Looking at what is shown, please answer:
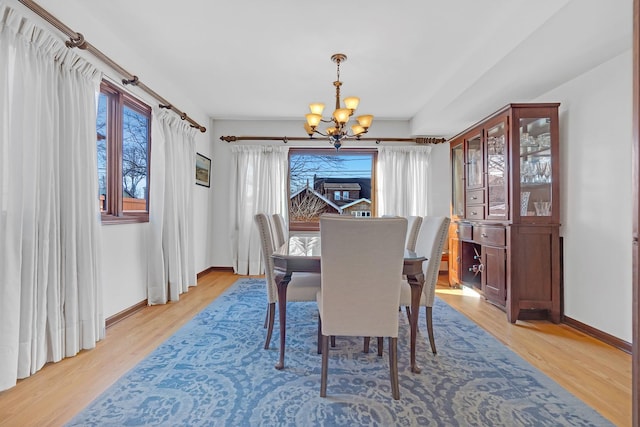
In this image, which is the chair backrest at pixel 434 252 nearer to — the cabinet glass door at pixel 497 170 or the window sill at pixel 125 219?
the cabinet glass door at pixel 497 170

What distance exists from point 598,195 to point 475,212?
1201mm

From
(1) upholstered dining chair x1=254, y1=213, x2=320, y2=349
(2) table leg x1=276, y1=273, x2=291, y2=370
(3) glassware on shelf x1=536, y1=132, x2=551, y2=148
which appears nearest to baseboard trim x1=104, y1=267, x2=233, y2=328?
(1) upholstered dining chair x1=254, y1=213, x2=320, y2=349

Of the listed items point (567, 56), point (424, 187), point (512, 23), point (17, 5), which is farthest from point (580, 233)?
point (17, 5)

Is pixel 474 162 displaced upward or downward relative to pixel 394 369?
upward

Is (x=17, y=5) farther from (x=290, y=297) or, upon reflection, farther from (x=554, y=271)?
(x=554, y=271)

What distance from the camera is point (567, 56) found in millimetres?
2391

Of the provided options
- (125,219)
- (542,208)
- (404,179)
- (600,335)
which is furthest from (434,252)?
(404,179)

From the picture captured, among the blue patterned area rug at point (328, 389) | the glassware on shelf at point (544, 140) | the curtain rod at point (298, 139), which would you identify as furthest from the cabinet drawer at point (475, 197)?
the blue patterned area rug at point (328, 389)

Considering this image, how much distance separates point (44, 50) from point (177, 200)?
1930 mm

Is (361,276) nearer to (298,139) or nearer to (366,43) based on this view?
(366,43)

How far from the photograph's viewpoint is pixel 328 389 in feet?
5.88

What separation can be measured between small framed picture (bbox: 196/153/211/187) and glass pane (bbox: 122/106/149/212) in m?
1.13

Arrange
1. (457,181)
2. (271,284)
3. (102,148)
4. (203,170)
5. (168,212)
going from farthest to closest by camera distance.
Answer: (203,170)
(457,181)
(168,212)
(102,148)
(271,284)

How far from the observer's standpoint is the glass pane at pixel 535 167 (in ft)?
9.77
